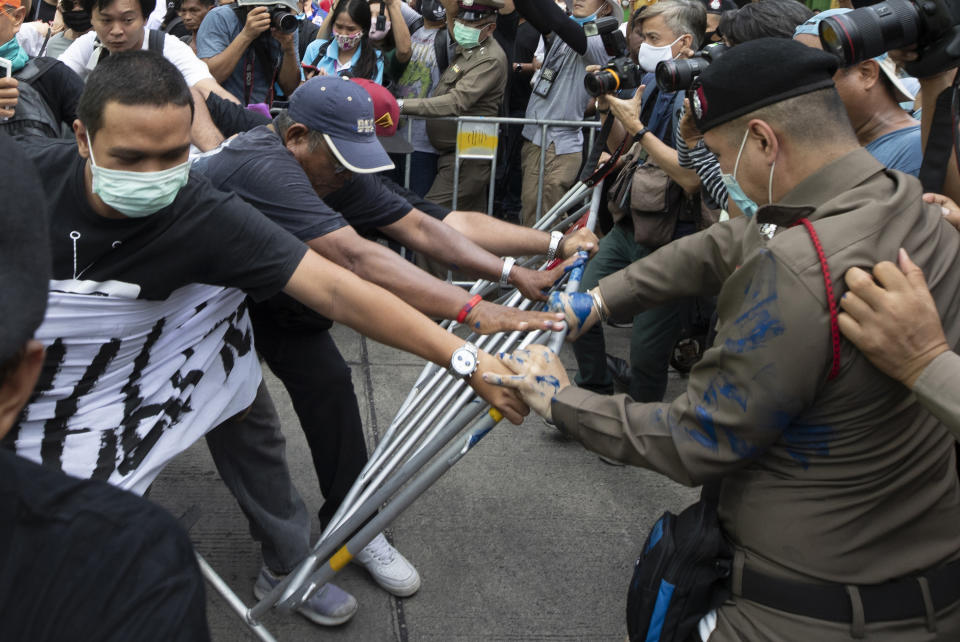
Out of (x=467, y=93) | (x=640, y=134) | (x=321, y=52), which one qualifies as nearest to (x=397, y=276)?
(x=640, y=134)

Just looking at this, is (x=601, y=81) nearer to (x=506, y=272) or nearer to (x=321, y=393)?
(x=506, y=272)

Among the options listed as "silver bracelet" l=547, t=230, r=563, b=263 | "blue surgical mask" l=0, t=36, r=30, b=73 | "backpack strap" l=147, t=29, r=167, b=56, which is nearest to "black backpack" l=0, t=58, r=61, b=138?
"blue surgical mask" l=0, t=36, r=30, b=73

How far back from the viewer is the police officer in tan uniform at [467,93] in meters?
6.19

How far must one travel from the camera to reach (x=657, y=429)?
6.48ft

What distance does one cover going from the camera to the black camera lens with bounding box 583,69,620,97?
13.7ft

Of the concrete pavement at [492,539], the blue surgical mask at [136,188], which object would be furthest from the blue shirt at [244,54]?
the blue surgical mask at [136,188]

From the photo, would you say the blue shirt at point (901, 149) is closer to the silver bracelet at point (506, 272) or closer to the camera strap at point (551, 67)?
the silver bracelet at point (506, 272)

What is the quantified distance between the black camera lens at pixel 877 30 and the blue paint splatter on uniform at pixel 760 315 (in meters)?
0.86

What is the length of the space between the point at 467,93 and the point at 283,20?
1310 millimetres

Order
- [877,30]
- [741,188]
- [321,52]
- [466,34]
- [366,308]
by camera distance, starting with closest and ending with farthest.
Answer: [741,188] → [877,30] → [366,308] → [466,34] → [321,52]

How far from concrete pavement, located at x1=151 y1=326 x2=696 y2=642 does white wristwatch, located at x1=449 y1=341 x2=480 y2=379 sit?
130 cm

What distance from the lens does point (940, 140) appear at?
2436 millimetres

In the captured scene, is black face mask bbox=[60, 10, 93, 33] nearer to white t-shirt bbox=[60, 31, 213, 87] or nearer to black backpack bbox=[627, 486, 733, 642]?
white t-shirt bbox=[60, 31, 213, 87]

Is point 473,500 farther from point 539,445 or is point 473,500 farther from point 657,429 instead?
point 657,429
